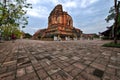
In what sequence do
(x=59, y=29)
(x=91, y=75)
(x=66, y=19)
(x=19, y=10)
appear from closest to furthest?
1. (x=91, y=75)
2. (x=19, y=10)
3. (x=59, y=29)
4. (x=66, y=19)

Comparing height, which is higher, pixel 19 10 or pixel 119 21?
pixel 19 10

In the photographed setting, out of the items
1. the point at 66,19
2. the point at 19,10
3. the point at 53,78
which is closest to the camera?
the point at 53,78

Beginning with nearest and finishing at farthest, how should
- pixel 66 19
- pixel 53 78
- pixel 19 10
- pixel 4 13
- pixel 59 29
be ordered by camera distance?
pixel 53 78 → pixel 4 13 → pixel 19 10 → pixel 59 29 → pixel 66 19

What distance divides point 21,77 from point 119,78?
2407 millimetres

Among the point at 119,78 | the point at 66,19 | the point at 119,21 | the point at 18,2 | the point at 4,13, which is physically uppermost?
the point at 66,19

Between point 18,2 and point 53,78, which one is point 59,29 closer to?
point 18,2

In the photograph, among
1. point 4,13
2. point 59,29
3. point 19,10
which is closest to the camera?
point 4,13

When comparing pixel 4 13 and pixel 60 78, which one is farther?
pixel 4 13

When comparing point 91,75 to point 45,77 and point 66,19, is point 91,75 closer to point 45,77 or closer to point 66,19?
point 45,77

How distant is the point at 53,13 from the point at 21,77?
40086 mm

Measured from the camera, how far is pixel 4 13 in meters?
9.91

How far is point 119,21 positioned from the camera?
9938mm

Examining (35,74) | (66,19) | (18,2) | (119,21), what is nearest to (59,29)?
(66,19)

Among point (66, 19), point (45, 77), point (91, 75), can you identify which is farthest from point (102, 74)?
point (66, 19)
